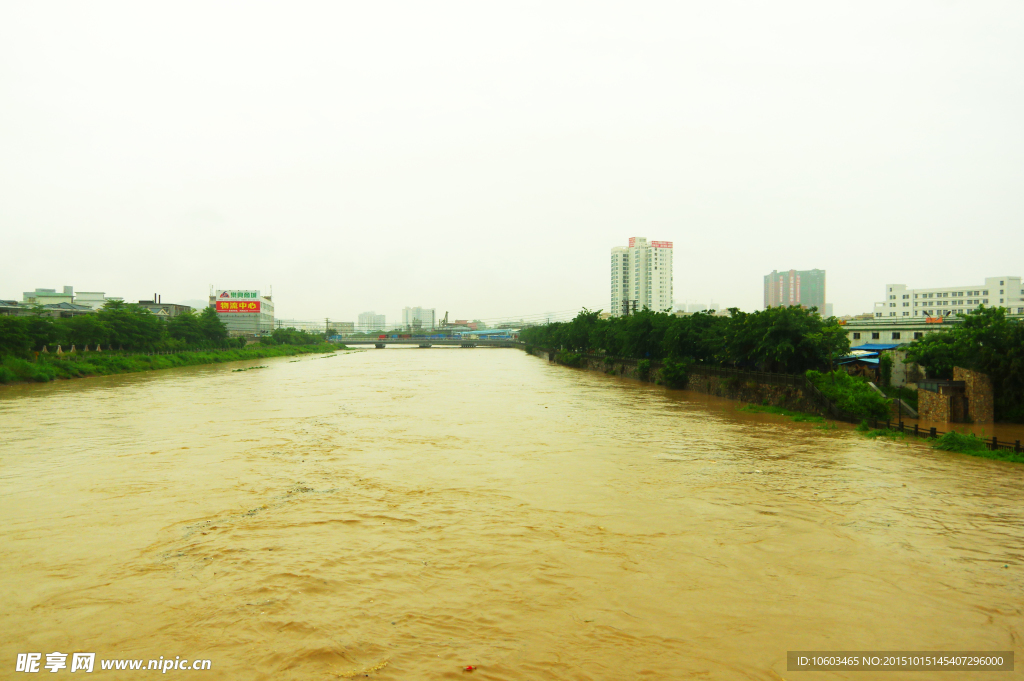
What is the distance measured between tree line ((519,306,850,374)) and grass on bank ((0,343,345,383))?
37219 millimetres

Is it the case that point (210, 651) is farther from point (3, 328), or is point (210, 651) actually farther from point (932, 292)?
point (932, 292)

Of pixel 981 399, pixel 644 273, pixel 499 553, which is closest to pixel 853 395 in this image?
pixel 981 399

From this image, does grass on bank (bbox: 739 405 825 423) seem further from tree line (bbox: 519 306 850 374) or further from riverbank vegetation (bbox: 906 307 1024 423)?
riverbank vegetation (bbox: 906 307 1024 423)

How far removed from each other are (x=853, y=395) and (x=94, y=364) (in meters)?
46.3

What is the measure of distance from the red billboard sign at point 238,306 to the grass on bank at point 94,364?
50.0 m

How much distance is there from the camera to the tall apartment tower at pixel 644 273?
472ft

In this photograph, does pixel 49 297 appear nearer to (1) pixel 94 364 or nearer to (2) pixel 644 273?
(1) pixel 94 364

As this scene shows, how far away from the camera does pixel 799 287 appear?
15750 cm

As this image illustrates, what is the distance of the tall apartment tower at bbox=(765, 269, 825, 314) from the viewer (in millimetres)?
155375

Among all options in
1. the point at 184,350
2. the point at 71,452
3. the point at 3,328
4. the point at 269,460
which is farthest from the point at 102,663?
the point at 184,350

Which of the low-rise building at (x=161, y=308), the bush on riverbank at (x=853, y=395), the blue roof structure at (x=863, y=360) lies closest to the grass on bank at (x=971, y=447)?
the bush on riverbank at (x=853, y=395)

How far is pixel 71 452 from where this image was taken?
1502 centimetres

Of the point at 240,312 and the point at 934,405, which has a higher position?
the point at 240,312

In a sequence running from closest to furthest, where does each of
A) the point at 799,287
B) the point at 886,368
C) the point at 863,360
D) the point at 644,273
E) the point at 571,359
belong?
the point at 886,368
the point at 863,360
the point at 571,359
the point at 644,273
the point at 799,287
